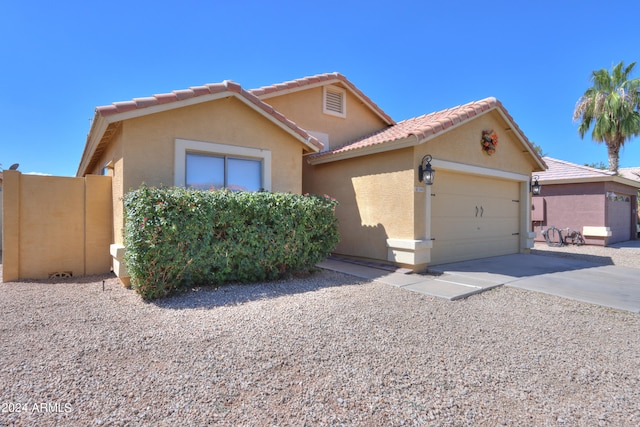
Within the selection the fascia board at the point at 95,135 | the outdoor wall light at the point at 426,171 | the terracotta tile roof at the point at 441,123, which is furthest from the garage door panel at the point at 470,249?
the fascia board at the point at 95,135

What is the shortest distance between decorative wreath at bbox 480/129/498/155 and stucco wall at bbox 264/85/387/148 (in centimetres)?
449

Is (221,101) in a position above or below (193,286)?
above

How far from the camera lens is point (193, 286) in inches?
229

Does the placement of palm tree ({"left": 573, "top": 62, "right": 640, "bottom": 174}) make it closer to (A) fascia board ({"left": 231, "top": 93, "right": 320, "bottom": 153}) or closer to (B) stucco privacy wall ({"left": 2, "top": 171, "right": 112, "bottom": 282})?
(A) fascia board ({"left": 231, "top": 93, "right": 320, "bottom": 153})

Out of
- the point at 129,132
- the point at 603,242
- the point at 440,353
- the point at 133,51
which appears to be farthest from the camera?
the point at 603,242

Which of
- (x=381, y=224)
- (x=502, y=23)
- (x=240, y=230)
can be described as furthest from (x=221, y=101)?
(x=502, y=23)

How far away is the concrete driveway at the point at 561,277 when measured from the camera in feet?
19.3

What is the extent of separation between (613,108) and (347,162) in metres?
19.7

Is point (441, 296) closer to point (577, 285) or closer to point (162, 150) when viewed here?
point (577, 285)

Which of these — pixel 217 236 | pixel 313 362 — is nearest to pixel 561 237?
pixel 217 236

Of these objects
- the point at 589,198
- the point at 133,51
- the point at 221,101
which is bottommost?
the point at 589,198

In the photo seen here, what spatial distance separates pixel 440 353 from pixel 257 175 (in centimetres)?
561

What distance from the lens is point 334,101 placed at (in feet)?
39.0

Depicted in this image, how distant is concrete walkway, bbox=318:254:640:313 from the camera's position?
19.3 feet
